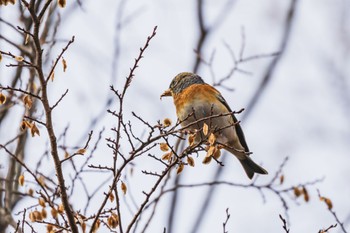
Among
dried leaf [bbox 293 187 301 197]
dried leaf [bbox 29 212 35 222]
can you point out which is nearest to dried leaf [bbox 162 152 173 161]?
dried leaf [bbox 29 212 35 222]

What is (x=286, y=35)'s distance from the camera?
26.9 ft

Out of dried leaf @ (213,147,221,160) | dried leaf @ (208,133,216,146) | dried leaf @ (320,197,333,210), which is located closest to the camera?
dried leaf @ (208,133,216,146)

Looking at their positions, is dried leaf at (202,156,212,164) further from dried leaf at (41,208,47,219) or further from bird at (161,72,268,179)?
dried leaf at (41,208,47,219)

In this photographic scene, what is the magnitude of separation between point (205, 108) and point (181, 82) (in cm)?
71

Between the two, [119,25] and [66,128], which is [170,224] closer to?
[66,128]

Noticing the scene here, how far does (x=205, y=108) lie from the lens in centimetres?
532

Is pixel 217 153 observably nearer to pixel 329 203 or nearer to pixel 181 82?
pixel 329 203

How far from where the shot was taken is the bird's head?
5.88 meters

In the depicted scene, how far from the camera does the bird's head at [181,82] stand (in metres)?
5.88

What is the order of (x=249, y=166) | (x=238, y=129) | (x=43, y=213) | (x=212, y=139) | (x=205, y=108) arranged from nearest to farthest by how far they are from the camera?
(x=212, y=139), (x=43, y=213), (x=205, y=108), (x=238, y=129), (x=249, y=166)

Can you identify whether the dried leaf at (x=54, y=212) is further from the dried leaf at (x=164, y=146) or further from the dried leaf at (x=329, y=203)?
the dried leaf at (x=329, y=203)

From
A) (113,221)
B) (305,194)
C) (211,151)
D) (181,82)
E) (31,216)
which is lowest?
(113,221)

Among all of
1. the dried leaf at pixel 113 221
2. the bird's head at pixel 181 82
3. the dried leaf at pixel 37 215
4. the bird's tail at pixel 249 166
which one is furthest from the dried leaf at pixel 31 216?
the bird's tail at pixel 249 166

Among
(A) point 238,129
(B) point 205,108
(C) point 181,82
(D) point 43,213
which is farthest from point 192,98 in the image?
(D) point 43,213
